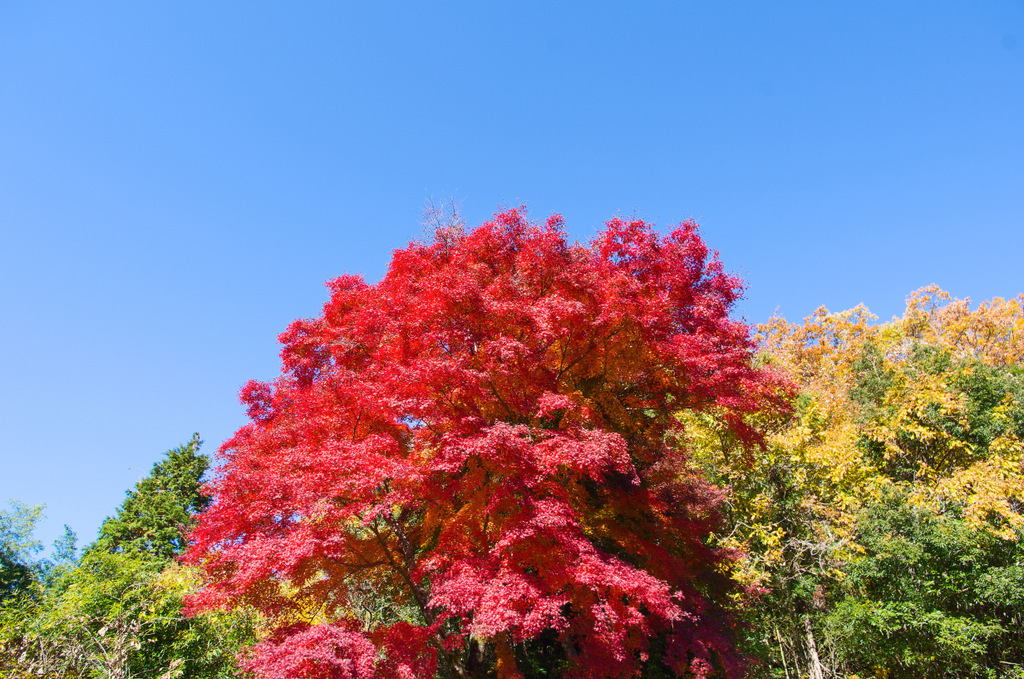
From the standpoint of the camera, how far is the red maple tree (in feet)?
27.2

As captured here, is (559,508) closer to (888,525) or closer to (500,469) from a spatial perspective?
(500,469)

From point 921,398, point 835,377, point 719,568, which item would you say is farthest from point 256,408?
point 835,377

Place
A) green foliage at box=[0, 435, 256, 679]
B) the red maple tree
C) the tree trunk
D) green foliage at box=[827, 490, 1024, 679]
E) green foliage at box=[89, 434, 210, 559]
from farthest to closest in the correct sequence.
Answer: green foliage at box=[89, 434, 210, 559], the tree trunk, green foliage at box=[827, 490, 1024, 679], green foliage at box=[0, 435, 256, 679], the red maple tree

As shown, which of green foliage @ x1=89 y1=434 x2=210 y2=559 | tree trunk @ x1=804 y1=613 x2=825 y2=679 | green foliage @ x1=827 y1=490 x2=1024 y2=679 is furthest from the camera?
green foliage @ x1=89 y1=434 x2=210 y2=559

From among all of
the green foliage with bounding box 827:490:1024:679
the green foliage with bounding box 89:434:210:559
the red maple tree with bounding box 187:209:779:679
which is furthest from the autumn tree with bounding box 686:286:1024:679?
the green foliage with bounding box 89:434:210:559

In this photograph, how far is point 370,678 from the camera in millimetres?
7863

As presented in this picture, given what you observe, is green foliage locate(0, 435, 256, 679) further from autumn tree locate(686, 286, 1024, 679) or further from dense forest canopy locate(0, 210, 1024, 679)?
autumn tree locate(686, 286, 1024, 679)

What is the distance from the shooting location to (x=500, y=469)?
8953mm

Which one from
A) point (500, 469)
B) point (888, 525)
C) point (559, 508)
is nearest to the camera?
point (559, 508)

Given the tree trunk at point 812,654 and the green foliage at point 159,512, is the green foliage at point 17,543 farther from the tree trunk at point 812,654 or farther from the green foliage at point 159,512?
the tree trunk at point 812,654

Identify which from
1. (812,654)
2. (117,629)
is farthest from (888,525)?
(117,629)

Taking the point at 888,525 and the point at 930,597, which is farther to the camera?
the point at 888,525

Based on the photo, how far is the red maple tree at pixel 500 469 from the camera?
830 centimetres

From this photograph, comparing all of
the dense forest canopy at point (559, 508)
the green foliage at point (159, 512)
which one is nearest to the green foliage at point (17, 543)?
the green foliage at point (159, 512)
